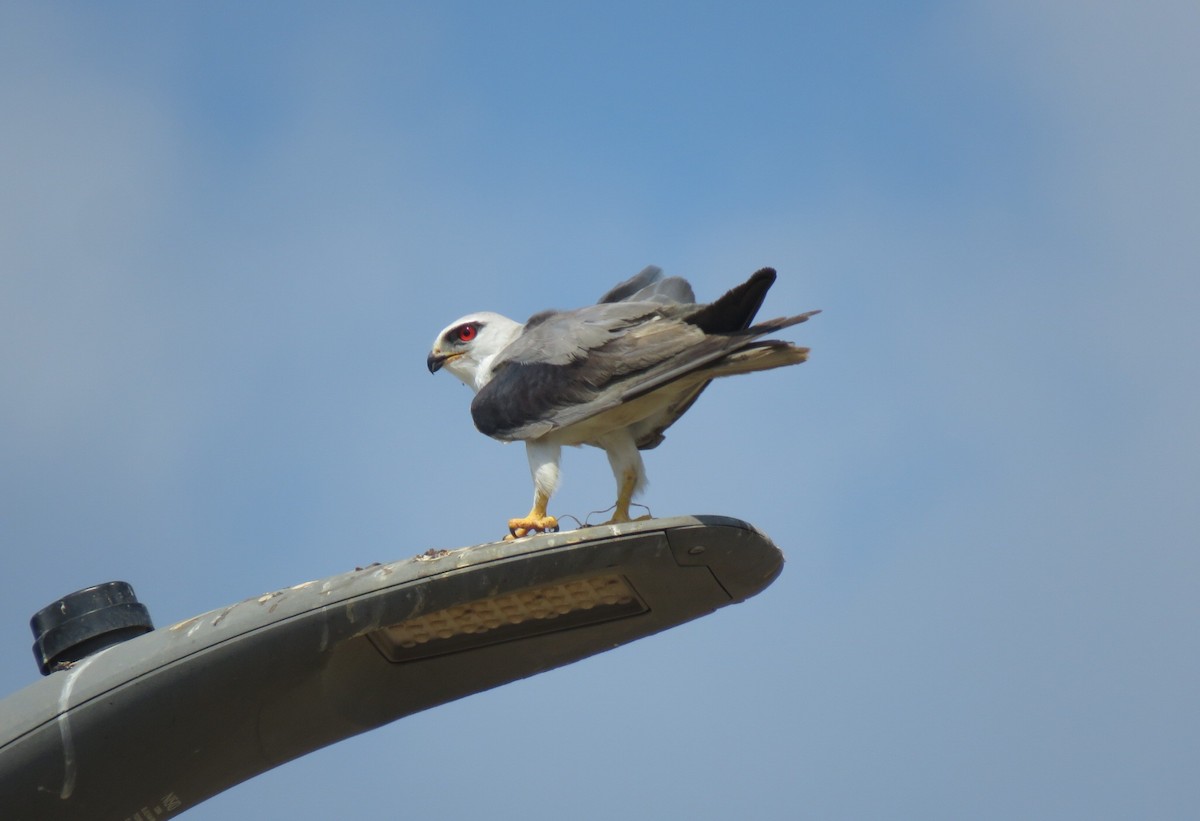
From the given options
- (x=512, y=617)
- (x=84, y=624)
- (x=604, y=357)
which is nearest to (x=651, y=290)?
(x=604, y=357)

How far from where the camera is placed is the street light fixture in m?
4.25

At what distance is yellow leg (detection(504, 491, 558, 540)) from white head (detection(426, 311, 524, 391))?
1084 mm

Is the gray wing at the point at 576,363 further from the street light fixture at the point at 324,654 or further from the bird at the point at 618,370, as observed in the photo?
the street light fixture at the point at 324,654

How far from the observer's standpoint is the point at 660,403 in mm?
6906

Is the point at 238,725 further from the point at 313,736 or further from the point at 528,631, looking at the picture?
the point at 528,631

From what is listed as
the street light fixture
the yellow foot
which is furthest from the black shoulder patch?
the street light fixture

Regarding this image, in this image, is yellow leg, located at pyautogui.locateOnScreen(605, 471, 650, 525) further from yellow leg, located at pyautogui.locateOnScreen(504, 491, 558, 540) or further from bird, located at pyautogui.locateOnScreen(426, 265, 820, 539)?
yellow leg, located at pyautogui.locateOnScreen(504, 491, 558, 540)

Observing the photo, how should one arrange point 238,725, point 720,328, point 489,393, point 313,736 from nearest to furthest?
1. point 238,725
2. point 313,736
3. point 720,328
4. point 489,393

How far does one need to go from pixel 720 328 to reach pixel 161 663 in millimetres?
3005

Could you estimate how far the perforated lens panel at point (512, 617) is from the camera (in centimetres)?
472

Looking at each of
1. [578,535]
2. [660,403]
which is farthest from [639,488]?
[578,535]

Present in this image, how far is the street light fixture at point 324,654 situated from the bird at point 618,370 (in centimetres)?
133

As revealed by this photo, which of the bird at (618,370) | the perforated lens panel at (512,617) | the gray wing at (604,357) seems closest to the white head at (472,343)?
the bird at (618,370)

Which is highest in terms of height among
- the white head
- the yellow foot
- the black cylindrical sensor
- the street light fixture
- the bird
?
the white head
